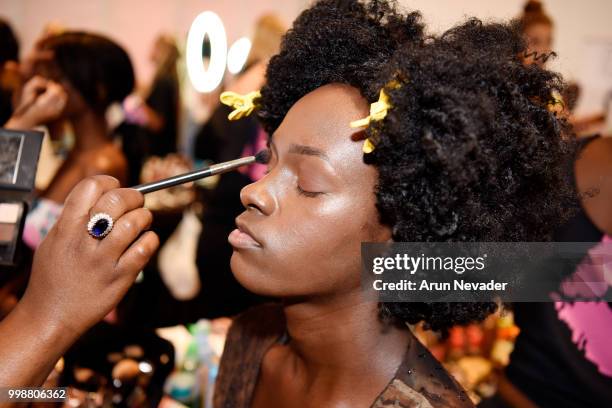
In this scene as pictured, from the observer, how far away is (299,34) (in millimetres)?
1040

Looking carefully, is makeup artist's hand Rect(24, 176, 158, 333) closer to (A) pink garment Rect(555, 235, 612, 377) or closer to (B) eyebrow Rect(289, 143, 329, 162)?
(B) eyebrow Rect(289, 143, 329, 162)

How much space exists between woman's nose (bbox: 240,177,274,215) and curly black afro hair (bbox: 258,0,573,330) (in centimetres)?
15

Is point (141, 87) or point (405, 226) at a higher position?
point (141, 87)

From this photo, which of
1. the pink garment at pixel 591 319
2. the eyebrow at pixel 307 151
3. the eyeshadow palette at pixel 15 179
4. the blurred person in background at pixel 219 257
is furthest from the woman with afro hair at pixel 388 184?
the blurred person in background at pixel 219 257

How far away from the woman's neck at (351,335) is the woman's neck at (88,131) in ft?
4.37

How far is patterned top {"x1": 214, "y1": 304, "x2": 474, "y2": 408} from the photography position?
868 millimetres

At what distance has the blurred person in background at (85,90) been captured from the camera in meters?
1.90

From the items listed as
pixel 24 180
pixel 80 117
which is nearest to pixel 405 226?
pixel 24 180

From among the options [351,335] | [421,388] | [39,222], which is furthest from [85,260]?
[39,222]

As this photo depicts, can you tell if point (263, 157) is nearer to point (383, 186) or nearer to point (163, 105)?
point (383, 186)

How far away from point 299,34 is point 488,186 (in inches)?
17.8

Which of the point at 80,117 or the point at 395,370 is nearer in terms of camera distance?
the point at 395,370

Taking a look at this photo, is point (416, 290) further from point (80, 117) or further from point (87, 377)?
point (80, 117)

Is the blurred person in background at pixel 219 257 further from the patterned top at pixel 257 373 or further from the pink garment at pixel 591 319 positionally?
the pink garment at pixel 591 319
